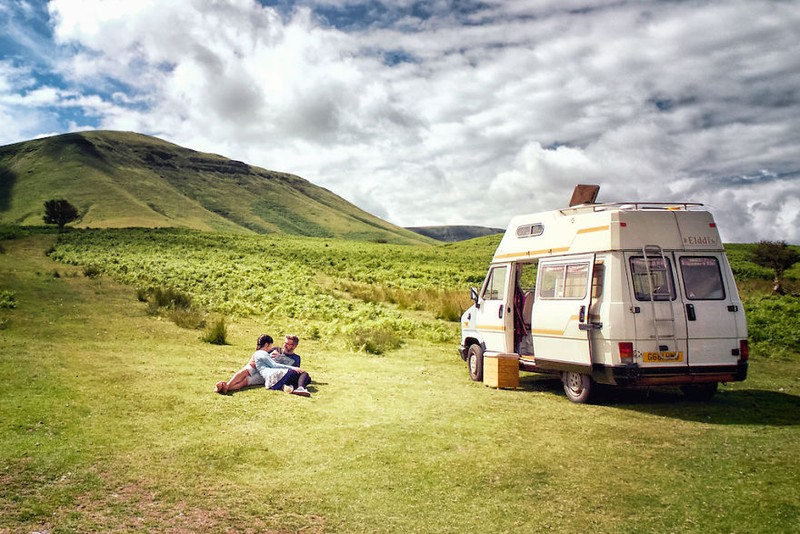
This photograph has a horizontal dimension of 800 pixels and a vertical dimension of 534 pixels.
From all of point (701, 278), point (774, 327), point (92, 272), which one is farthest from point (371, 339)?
point (92, 272)

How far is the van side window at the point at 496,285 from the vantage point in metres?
13.6

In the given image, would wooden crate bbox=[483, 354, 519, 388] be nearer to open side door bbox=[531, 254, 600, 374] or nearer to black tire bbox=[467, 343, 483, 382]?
open side door bbox=[531, 254, 600, 374]

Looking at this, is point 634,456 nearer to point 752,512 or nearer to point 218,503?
point 752,512

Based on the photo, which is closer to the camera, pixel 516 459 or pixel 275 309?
pixel 516 459

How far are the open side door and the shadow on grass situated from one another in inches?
43.3

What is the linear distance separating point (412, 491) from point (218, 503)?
7.34ft

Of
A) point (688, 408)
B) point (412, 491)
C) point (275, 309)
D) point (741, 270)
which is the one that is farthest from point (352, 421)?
point (741, 270)

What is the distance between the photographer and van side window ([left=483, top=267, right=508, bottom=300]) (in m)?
13.6

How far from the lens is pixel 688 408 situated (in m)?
11.0

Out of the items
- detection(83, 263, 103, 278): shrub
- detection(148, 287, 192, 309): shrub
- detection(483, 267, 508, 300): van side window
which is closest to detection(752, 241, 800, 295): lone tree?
detection(483, 267, 508, 300): van side window

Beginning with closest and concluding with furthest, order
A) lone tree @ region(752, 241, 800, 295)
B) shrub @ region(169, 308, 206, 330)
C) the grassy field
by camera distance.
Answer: the grassy field, shrub @ region(169, 308, 206, 330), lone tree @ region(752, 241, 800, 295)

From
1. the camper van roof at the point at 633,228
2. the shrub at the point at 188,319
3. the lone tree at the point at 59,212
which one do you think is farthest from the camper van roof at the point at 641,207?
the lone tree at the point at 59,212

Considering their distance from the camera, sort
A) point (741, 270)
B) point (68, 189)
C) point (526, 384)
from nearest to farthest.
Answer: point (526, 384) → point (741, 270) → point (68, 189)

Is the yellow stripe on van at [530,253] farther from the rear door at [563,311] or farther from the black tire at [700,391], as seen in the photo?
the black tire at [700,391]
